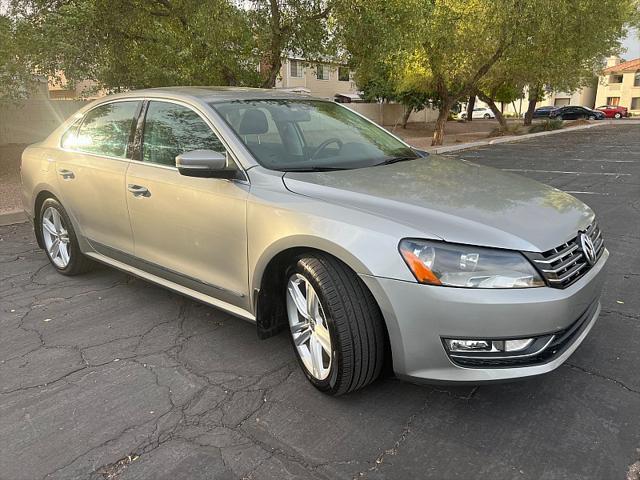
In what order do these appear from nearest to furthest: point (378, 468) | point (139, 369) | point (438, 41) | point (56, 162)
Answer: point (378, 468) < point (139, 369) < point (56, 162) < point (438, 41)

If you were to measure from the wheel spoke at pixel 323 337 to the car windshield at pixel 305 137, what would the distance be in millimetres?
958

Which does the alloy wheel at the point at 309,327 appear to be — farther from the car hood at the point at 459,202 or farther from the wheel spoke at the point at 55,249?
the wheel spoke at the point at 55,249

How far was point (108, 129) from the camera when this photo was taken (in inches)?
160

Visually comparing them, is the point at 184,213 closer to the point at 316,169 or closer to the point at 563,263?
the point at 316,169

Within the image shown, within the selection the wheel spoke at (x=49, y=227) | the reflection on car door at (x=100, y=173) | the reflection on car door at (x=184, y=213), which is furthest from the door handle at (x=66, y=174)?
the reflection on car door at (x=184, y=213)

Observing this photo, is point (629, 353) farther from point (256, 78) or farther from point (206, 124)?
point (256, 78)

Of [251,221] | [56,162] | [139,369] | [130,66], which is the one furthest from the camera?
[130,66]

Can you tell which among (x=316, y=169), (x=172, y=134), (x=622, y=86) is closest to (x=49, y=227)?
(x=172, y=134)

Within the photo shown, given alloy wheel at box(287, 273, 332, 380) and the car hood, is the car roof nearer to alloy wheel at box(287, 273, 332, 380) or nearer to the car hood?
the car hood

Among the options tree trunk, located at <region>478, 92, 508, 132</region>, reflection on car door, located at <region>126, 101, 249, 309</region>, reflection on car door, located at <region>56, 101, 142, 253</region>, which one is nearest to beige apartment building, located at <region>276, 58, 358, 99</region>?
tree trunk, located at <region>478, 92, 508, 132</region>

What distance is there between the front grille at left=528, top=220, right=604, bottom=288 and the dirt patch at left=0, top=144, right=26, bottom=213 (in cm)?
716

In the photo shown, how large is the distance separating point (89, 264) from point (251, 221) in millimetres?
2482

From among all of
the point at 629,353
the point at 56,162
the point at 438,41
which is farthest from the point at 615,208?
the point at 438,41

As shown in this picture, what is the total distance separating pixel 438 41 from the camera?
1606 cm
